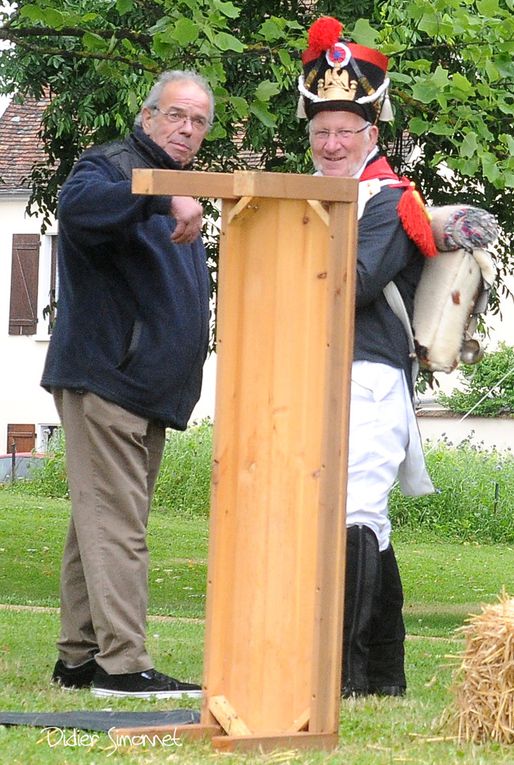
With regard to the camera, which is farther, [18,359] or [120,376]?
[18,359]

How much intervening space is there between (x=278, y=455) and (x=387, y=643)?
164 cm

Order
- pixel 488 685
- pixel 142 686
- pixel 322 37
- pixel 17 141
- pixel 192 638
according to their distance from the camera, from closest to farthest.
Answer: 1. pixel 488 685
2. pixel 142 686
3. pixel 322 37
4. pixel 192 638
5. pixel 17 141

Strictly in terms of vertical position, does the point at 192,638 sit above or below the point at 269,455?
below

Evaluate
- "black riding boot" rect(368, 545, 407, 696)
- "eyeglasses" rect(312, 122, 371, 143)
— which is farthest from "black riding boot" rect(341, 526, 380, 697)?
"eyeglasses" rect(312, 122, 371, 143)

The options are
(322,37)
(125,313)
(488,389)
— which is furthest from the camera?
(488,389)

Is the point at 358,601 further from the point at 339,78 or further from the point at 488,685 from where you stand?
the point at 339,78

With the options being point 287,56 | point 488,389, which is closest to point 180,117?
point 287,56

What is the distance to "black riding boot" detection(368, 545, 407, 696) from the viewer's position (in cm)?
575

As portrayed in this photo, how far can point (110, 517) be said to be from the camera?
5.55m

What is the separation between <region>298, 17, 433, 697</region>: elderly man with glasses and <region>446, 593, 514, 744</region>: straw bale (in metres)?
0.94

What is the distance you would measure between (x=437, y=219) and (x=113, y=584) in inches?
67.1

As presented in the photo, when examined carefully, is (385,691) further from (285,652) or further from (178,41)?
(178,41)

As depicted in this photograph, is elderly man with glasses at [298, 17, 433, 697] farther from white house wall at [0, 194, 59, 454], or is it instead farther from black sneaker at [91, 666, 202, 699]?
white house wall at [0, 194, 59, 454]

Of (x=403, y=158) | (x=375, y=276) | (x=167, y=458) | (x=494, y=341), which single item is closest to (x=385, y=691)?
(x=375, y=276)
